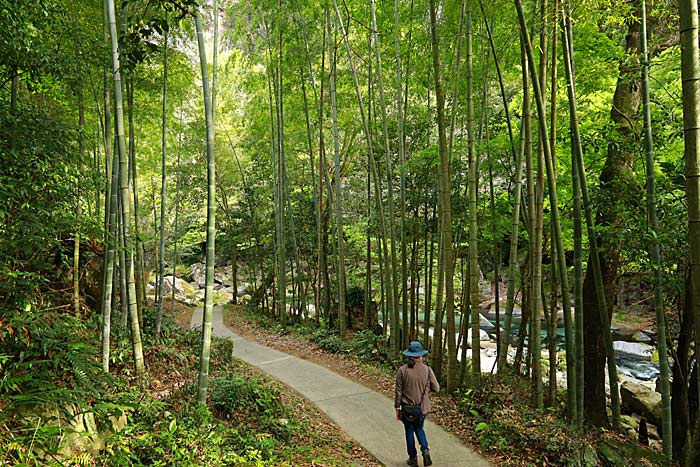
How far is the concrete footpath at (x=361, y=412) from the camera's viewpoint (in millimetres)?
3873

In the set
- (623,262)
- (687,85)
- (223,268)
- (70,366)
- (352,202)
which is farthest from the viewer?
(223,268)

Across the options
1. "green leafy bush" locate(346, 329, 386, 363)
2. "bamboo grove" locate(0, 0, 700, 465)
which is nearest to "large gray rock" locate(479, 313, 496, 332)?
"bamboo grove" locate(0, 0, 700, 465)

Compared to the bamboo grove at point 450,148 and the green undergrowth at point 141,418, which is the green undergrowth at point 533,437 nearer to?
the bamboo grove at point 450,148

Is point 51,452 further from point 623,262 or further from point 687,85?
point 623,262

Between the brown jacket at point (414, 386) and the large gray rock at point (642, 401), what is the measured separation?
189 inches

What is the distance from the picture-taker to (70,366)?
9.75 feet

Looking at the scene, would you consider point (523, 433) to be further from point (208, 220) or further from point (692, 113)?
point (208, 220)

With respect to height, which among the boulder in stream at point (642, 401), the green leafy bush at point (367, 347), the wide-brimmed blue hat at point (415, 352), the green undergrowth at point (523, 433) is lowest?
the boulder in stream at point (642, 401)


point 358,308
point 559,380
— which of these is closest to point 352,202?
point 358,308

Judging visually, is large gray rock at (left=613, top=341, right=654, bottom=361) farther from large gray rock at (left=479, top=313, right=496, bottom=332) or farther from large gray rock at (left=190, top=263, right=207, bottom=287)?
large gray rock at (left=190, top=263, right=207, bottom=287)

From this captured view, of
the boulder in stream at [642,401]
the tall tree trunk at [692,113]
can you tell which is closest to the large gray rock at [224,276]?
the boulder in stream at [642,401]

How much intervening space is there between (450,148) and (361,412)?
3297mm

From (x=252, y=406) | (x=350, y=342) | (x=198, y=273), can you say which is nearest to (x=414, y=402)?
(x=252, y=406)

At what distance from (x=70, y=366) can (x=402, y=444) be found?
2.79 m
